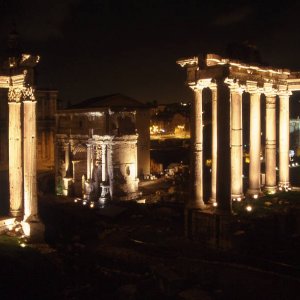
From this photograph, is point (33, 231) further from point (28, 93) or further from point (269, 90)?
point (269, 90)

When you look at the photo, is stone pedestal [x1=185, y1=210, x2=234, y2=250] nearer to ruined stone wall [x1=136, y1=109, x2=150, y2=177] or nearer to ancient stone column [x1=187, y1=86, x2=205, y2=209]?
ancient stone column [x1=187, y1=86, x2=205, y2=209]

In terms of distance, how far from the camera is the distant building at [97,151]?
39.6 meters

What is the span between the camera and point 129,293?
1731 cm

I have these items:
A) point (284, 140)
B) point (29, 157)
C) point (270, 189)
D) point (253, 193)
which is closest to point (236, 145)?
point (253, 193)

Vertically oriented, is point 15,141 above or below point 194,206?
above

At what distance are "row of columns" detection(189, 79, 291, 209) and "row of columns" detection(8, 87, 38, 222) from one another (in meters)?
7.84

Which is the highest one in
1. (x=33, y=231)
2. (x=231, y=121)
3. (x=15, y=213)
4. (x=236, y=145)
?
(x=231, y=121)

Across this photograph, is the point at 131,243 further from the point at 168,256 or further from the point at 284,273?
the point at 284,273

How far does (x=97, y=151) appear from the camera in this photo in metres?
39.9

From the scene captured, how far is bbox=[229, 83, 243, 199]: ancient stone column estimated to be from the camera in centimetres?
2570

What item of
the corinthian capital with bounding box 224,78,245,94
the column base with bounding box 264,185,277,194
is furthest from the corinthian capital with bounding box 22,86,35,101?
the column base with bounding box 264,185,277,194

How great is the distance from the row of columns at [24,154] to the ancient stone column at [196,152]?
307 inches

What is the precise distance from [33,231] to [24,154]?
374 cm

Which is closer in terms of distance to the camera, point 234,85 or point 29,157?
point 29,157
